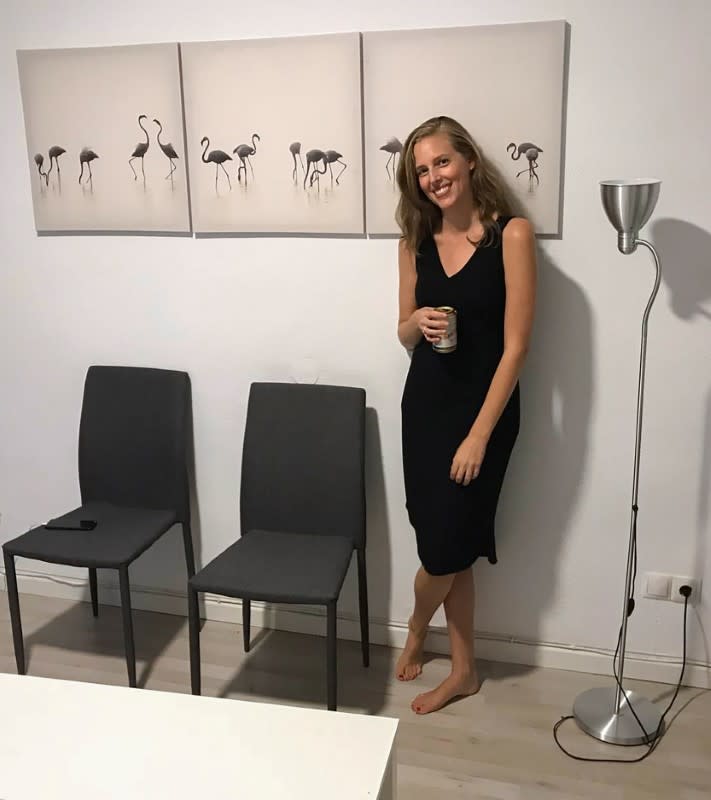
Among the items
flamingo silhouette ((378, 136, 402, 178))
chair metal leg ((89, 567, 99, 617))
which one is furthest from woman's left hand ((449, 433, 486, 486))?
chair metal leg ((89, 567, 99, 617))

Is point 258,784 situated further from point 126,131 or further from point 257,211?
point 126,131

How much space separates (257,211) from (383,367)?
24.3 inches

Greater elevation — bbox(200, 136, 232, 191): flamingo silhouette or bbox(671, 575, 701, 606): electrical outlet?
bbox(200, 136, 232, 191): flamingo silhouette

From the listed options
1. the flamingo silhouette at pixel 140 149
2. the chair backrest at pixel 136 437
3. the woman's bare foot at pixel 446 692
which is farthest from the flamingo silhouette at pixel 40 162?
the woman's bare foot at pixel 446 692

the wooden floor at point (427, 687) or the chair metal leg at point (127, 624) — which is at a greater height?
the chair metal leg at point (127, 624)

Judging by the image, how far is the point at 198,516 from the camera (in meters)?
2.91

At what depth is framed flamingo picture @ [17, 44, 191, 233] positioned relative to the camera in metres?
2.57

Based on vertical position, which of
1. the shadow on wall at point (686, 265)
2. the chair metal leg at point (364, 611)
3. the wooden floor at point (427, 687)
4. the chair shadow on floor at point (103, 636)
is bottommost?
the wooden floor at point (427, 687)

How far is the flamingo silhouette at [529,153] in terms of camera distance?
2.28 metres

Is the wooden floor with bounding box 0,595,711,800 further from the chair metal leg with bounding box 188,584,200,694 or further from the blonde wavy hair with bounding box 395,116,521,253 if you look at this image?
the blonde wavy hair with bounding box 395,116,521,253

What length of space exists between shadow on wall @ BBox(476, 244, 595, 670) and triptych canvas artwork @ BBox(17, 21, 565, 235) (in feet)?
0.87

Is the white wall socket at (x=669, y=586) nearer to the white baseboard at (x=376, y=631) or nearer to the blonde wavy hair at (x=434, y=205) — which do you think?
the white baseboard at (x=376, y=631)

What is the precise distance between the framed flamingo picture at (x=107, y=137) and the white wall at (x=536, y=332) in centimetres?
6

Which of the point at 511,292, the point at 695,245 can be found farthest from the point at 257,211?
the point at 695,245
